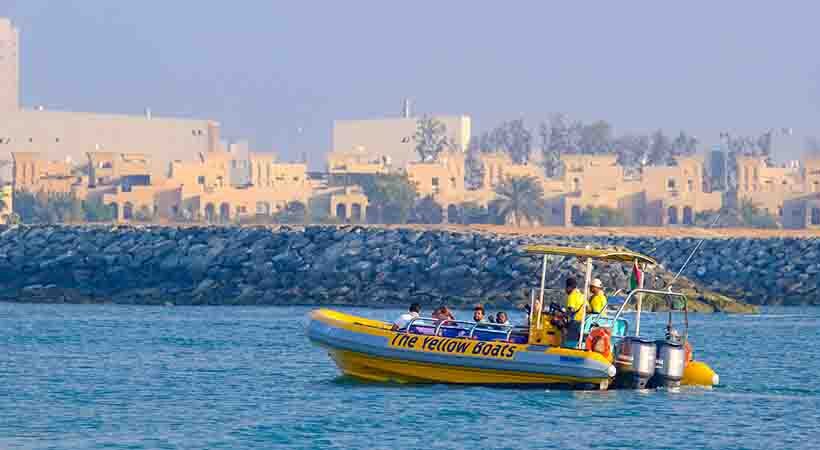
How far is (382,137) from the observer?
14812cm

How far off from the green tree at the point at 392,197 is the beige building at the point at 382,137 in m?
34.6

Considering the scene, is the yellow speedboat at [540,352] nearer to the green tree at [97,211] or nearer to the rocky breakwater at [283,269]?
the rocky breakwater at [283,269]

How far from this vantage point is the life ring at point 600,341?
26328 mm

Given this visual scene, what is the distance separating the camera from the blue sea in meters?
23.8

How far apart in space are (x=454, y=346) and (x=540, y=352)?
1.29 m

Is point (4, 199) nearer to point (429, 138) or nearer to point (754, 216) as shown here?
point (754, 216)

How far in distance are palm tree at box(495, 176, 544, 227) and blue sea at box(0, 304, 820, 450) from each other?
65685mm

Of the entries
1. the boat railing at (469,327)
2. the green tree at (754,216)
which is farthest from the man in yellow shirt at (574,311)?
the green tree at (754,216)

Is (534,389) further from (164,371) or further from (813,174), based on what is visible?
(813,174)

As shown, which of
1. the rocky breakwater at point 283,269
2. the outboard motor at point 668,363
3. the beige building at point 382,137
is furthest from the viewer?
the beige building at point 382,137

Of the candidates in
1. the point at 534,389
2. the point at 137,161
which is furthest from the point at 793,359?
the point at 137,161

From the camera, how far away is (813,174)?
360 feet

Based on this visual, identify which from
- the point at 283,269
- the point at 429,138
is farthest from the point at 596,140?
the point at 283,269

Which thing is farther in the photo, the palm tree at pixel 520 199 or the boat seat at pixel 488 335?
the palm tree at pixel 520 199
